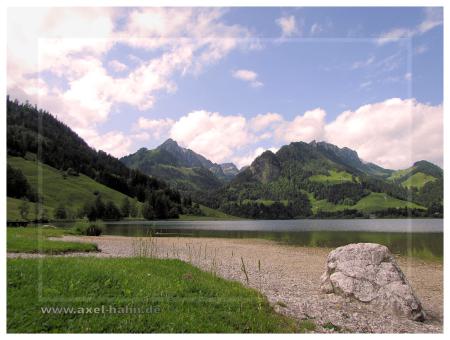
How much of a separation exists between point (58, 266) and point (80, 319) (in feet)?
12.6

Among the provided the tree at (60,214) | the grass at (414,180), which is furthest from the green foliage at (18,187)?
the grass at (414,180)

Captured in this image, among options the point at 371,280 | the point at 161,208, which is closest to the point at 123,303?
the point at 371,280

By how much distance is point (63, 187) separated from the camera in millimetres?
148000

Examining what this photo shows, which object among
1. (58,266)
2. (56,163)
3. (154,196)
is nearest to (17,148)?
(56,163)

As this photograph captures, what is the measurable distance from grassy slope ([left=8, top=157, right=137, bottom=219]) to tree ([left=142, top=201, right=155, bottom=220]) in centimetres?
1371

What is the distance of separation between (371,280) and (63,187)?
15184 centimetres

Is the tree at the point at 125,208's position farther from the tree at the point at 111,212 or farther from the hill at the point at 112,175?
the hill at the point at 112,175

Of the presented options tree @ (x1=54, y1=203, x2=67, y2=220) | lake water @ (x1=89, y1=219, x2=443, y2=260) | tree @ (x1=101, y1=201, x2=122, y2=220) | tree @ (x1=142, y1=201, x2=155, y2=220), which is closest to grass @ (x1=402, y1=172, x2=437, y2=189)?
lake water @ (x1=89, y1=219, x2=443, y2=260)

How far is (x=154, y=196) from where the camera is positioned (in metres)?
168

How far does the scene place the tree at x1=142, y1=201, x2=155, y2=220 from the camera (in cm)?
15488

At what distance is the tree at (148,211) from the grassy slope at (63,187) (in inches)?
540

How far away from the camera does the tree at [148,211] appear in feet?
508

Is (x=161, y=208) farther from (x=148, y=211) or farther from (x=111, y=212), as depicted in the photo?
(x=111, y=212)
